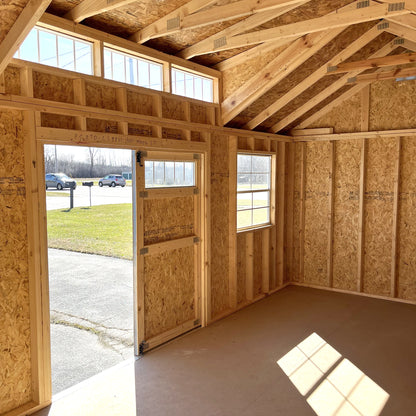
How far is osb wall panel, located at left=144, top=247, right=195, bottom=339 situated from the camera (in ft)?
15.5

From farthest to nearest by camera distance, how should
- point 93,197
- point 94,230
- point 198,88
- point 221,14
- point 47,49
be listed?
point 93,197 < point 94,230 < point 198,88 < point 47,49 < point 221,14

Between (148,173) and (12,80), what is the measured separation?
177 cm

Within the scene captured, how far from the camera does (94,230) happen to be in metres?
14.9

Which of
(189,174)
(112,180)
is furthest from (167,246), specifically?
(112,180)

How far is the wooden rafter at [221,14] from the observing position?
3.23 metres

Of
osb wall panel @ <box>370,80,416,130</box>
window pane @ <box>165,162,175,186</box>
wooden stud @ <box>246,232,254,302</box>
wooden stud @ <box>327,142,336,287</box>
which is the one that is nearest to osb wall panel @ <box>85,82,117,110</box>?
window pane @ <box>165,162,175,186</box>

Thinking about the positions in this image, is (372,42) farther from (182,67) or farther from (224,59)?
(182,67)

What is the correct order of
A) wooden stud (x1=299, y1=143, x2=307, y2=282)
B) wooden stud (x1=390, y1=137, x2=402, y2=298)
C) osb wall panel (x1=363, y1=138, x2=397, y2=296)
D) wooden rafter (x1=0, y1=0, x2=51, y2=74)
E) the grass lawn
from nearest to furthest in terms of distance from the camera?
wooden rafter (x1=0, y1=0, x2=51, y2=74) → wooden stud (x1=390, y1=137, x2=402, y2=298) → osb wall panel (x1=363, y1=138, x2=397, y2=296) → wooden stud (x1=299, y1=143, x2=307, y2=282) → the grass lawn

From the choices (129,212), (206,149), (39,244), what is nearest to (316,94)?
(206,149)

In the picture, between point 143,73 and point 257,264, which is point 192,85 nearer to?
point 143,73

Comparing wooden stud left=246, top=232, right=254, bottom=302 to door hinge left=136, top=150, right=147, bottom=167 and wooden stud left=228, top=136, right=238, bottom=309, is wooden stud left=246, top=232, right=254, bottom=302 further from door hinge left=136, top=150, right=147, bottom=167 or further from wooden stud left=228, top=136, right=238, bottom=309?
door hinge left=136, top=150, right=147, bottom=167

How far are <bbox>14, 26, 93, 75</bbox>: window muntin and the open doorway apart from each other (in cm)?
279

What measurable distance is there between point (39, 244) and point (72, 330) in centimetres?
250

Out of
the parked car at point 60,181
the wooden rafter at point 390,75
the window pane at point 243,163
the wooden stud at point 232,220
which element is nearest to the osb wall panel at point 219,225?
the wooden stud at point 232,220
